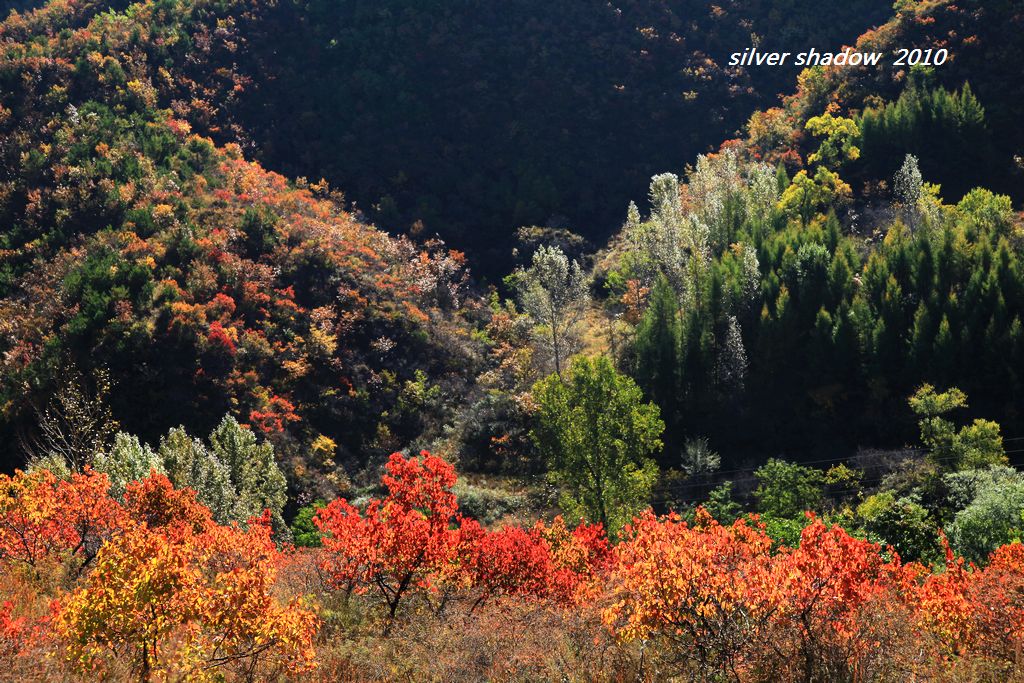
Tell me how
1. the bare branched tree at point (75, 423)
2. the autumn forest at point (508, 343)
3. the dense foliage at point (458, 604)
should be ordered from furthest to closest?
1. the bare branched tree at point (75, 423)
2. the autumn forest at point (508, 343)
3. the dense foliage at point (458, 604)

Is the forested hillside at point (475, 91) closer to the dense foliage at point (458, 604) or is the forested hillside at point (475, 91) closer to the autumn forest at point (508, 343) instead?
the autumn forest at point (508, 343)

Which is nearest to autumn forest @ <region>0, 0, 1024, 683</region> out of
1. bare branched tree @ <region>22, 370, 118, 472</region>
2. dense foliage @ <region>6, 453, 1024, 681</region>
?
dense foliage @ <region>6, 453, 1024, 681</region>

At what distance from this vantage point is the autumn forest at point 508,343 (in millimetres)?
16609

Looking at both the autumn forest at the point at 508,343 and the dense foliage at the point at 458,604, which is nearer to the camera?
the dense foliage at the point at 458,604

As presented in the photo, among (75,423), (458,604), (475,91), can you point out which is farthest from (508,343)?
(458,604)

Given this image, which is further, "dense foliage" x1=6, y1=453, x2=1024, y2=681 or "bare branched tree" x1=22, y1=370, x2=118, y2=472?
"bare branched tree" x1=22, y1=370, x2=118, y2=472

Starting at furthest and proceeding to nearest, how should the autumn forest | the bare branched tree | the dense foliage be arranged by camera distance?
the bare branched tree
the autumn forest
the dense foliage

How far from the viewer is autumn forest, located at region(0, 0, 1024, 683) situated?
16.6m

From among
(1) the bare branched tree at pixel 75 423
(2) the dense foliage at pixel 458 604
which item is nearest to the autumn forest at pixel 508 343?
(2) the dense foliage at pixel 458 604

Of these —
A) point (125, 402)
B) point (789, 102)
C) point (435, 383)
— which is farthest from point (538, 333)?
point (789, 102)

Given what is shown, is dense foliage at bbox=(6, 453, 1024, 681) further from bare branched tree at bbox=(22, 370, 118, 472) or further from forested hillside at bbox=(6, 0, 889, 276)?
forested hillside at bbox=(6, 0, 889, 276)

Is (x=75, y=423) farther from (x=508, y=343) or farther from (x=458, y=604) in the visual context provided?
(x=508, y=343)

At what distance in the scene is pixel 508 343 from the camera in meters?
63.7

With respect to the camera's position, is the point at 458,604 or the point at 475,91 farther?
the point at 475,91
